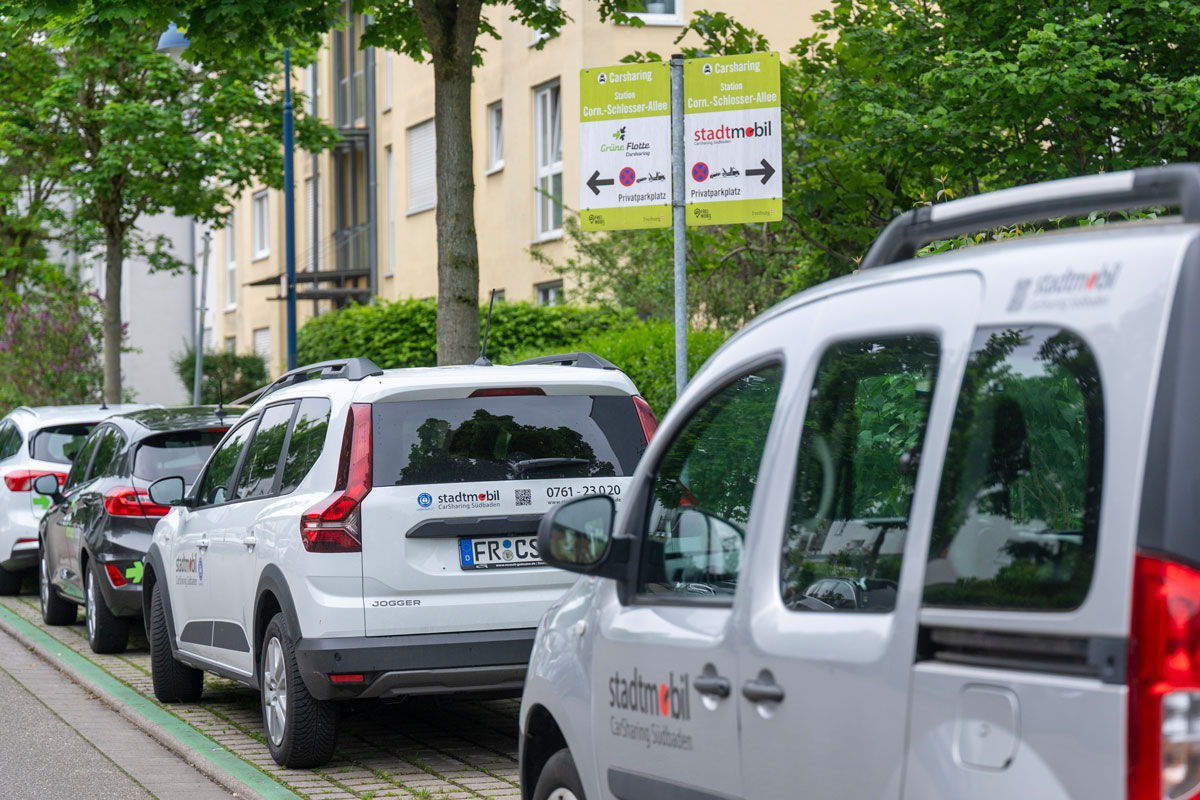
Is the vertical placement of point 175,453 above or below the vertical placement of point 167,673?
above

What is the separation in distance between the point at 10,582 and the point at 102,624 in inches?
205

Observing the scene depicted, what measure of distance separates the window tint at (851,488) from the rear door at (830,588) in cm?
1

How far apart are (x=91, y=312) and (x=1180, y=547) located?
32.0 metres

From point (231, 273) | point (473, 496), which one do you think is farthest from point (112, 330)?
point (231, 273)

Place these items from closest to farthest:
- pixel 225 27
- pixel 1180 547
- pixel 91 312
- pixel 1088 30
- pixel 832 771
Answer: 1. pixel 1180 547
2. pixel 832 771
3. pixel 1088 30
4. pixel 225 27
5. pixel 91 312

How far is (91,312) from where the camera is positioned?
32.4 meters

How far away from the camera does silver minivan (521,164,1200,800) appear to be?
245 cm

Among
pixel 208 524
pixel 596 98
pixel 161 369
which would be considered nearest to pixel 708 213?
pixel 596 98

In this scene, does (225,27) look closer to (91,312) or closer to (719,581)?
(719,581)

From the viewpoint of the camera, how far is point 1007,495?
314 centimetres

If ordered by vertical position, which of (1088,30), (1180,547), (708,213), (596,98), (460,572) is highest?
(1088,30)

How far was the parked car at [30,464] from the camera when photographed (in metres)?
15.2

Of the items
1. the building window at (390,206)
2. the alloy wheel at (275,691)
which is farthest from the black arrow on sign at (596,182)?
the building window at (390,206)

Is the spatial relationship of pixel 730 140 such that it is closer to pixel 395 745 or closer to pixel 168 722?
pixel 395 745
